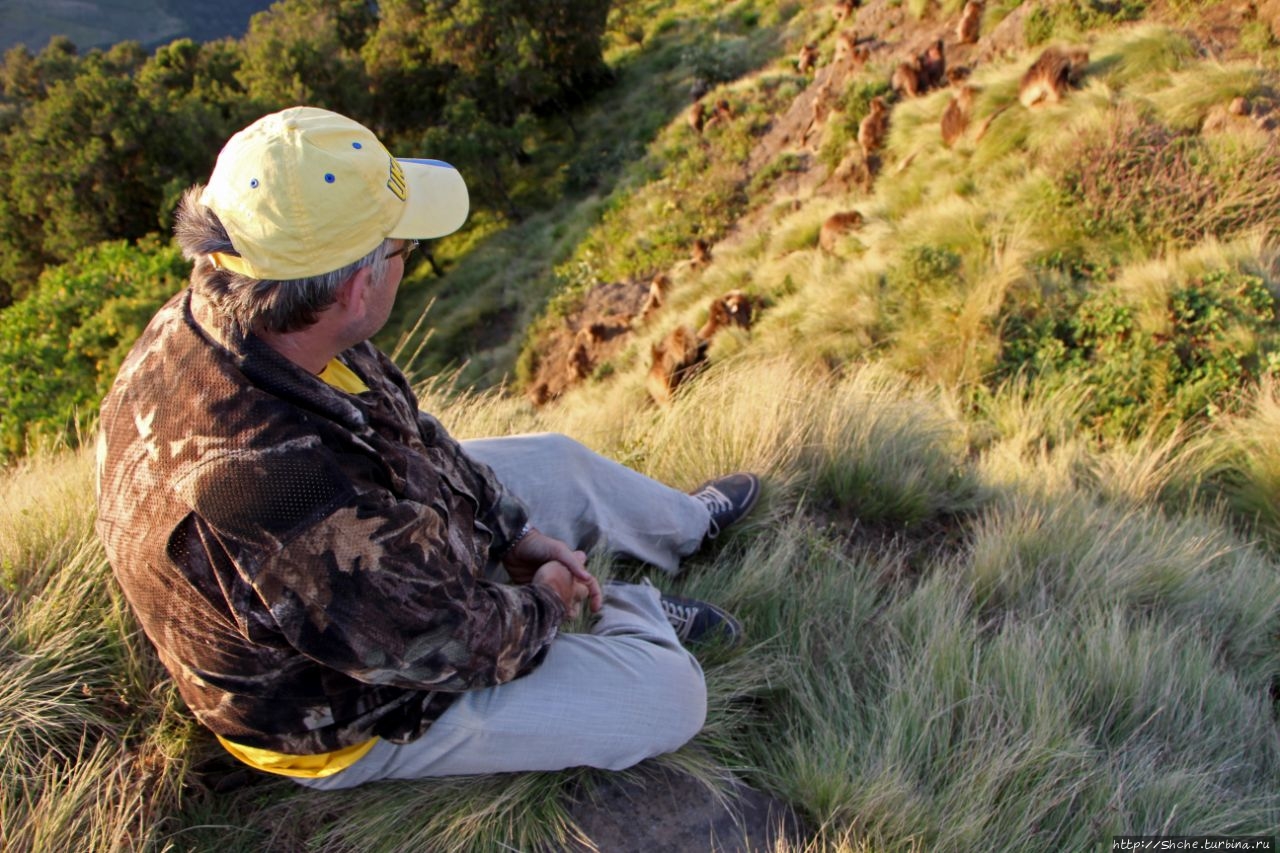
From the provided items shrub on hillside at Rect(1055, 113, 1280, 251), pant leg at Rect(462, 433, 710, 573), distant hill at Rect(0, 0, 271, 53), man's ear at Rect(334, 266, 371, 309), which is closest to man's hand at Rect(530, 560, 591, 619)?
pant leg at Rect(462, 433, 710, 573)

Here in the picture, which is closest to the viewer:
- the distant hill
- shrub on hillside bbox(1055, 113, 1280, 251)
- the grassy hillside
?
the grassy hillside

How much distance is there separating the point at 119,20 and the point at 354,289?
75.6 metres

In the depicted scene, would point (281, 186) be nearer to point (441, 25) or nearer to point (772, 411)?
point (772, 411)

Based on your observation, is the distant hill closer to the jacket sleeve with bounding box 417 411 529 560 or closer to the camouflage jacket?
the jacket sleeve with bounding box 417 411 529 560

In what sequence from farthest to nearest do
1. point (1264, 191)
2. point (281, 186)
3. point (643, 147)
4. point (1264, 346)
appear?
point (643, 147) < point (1264, 191) < point (1264, 346) < point (281, 186)

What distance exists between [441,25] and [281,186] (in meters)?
25.8

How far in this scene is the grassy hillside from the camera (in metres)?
1.74

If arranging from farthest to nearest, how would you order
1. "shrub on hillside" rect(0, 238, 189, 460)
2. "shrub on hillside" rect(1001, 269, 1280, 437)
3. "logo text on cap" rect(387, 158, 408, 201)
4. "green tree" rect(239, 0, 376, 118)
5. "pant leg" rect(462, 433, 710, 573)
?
"green tree" rect(239, 0, 376, 118), "shrub on hillside" rect(0, 238, 189, 460), "shrub on hillside" rect(1001, 269, 1280, 437), "pant leg" rect(462, 433, 710, 573), "logo text on cap" rect(387, 158, 408, 201)

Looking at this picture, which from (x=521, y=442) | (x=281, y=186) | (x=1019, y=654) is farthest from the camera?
(x=521, y=442)

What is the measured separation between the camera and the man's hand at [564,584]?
1.91 m

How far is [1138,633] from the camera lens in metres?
2.27

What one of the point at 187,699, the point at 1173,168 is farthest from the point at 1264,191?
the point at 187,699

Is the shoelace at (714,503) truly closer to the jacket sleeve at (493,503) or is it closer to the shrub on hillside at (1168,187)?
the jacket sleeve at (493,503)

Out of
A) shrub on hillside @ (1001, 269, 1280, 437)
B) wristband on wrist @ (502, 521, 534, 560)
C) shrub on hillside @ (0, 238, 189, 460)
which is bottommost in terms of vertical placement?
shrub on hillside @ (0, 238, 189, 460)
